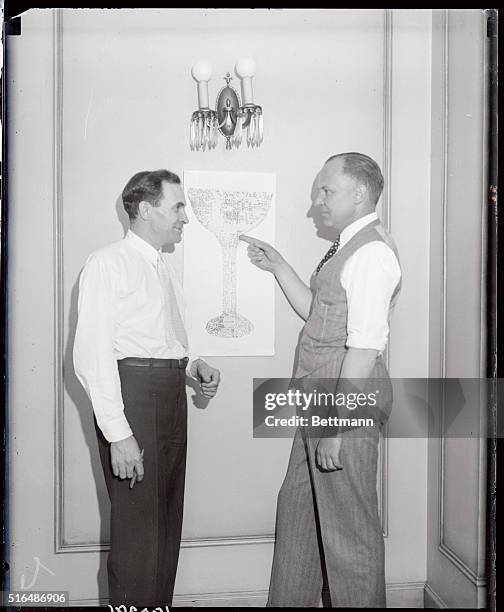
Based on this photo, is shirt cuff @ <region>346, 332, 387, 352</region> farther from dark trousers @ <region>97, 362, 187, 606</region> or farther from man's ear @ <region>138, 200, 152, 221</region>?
man's ear @ <region>138, 200, 152, 221</region>

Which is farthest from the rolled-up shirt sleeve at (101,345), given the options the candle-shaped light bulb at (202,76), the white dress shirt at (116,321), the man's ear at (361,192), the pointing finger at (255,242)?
the man's ear at (361,192)

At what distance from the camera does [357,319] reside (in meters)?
1.30

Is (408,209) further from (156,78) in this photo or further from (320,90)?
A: (156,78)

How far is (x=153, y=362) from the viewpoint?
4.33 ft

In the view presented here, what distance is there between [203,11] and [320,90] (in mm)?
293

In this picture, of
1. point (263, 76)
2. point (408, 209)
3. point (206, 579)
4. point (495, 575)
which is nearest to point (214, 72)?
point (263, 76)

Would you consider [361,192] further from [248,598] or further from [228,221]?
[248,598]

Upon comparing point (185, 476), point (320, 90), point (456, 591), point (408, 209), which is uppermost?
point (320, 90)

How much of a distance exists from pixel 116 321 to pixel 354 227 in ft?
1.74

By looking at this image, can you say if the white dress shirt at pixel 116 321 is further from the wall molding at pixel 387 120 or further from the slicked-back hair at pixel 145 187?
the wall molding at pixel 387 120

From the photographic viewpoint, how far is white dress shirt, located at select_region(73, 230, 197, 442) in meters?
1.30

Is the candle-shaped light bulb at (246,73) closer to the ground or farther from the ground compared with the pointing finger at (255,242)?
farther from the ground

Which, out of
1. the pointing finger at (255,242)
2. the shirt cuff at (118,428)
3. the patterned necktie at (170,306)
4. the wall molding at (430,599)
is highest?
the pointing finger at (255,242)

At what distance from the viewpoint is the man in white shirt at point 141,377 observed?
131 cm
